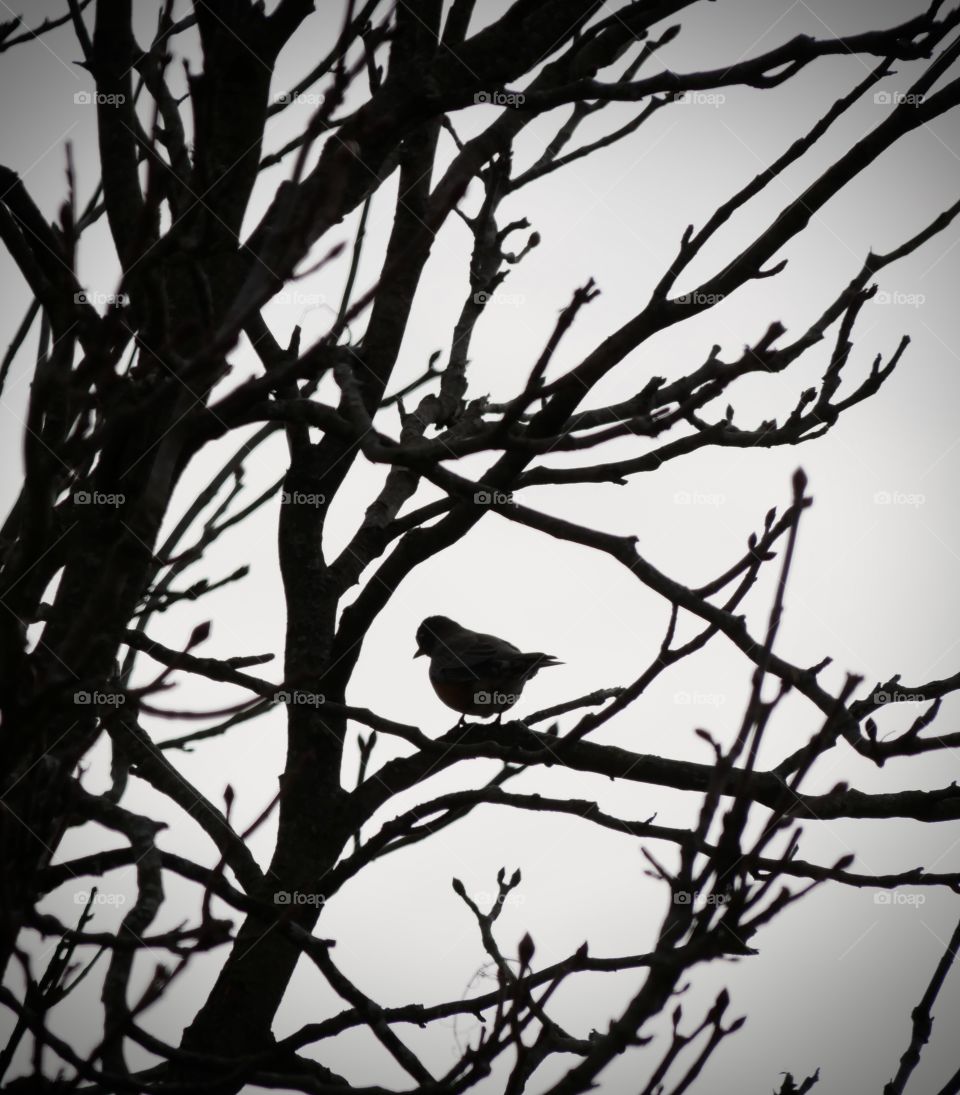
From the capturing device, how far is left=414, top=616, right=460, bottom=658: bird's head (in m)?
7.53

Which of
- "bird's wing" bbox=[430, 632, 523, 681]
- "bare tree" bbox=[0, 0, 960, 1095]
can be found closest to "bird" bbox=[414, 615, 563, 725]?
"bird's wing" bbox=[430, 632, 523, 681]

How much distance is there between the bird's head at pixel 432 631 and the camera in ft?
24.7

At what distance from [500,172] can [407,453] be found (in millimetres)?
2463

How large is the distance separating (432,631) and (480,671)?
145 cm

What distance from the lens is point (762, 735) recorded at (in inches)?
51.1

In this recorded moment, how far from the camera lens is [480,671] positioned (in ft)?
20.5

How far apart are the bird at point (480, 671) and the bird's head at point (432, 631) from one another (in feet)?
1.05

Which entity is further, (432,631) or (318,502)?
(432,631)

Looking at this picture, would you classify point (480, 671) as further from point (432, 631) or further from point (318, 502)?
point (318, 502)

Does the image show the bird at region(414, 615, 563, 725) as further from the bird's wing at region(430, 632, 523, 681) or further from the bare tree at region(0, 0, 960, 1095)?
the bare tree at region(0, 0, 960, 1095)

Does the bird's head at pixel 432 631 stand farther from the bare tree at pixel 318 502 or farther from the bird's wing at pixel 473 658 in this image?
the bare tree at pixel 318 502

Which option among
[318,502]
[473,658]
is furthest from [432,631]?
[318,502]

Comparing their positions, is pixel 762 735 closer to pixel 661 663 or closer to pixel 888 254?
pixel 661 663

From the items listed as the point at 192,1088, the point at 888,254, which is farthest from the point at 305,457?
the point at 192,1088
